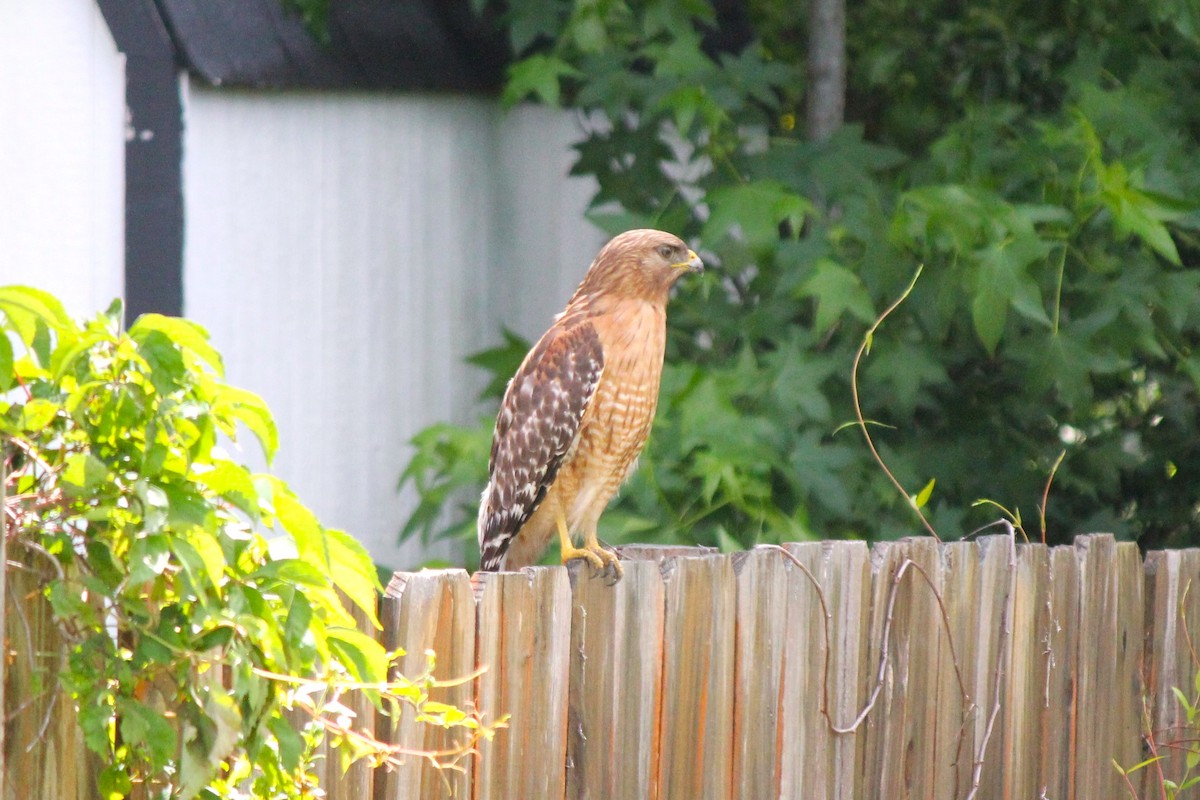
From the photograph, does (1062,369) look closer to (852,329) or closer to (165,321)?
(852,329)

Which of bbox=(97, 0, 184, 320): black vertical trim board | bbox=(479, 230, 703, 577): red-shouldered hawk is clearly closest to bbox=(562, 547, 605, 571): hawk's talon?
bbox=(479, 230, 703, 577): red-shouldered hawk

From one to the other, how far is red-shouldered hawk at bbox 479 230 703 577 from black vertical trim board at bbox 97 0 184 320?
1.26m

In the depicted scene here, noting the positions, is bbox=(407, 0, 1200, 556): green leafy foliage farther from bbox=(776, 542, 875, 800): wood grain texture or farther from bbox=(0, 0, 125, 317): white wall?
bbox=(0, 0, 125, 317): white wall

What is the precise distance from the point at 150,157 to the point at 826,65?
7.94ft

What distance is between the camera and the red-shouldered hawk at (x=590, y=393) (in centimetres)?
369

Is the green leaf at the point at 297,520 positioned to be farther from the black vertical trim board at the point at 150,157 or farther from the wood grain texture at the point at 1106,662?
the black vertical trim board at the point at 150,157

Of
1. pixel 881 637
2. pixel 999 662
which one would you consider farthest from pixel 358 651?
pixel 999 662

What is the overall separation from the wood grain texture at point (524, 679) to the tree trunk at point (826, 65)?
119 inches

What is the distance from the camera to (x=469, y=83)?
17.9 ft

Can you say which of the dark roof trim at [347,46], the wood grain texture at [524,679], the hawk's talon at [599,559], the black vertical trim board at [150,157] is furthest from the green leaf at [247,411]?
the dark roof trim at [347,46]

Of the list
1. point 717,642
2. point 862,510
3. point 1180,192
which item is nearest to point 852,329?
point 862,510

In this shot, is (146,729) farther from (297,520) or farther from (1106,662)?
(1106,662)

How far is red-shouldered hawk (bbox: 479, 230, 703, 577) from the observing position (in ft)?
12.1

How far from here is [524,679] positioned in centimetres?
255
